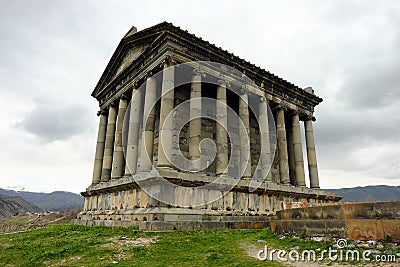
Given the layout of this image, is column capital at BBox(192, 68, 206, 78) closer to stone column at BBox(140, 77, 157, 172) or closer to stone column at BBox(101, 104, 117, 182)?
stone column at BBox(140, 77, 157, 172)

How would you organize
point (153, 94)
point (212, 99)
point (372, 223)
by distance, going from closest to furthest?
point (372, 223) → point (153, 94) → point (212, 99)

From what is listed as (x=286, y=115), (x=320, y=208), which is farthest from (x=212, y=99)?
(x=320, y=208)

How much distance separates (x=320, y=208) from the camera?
8734 millimetres

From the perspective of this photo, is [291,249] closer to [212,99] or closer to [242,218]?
[242,218]


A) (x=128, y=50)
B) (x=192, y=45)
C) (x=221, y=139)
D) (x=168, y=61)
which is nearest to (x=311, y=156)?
(x=221, y=139)

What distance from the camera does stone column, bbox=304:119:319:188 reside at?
2214 cm

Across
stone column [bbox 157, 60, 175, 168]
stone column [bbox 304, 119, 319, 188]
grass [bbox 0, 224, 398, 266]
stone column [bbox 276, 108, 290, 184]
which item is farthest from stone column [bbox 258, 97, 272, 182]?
grass [bbox 0, 224, 398, 266]

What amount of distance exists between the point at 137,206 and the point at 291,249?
25.4 feet

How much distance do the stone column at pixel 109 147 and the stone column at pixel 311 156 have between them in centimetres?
1510

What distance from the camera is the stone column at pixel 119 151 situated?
17.8 m

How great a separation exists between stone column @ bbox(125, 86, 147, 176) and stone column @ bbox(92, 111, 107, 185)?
18.4 ft

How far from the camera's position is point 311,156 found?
23.0 m

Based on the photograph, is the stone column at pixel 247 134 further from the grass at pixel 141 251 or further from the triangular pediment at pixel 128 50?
the triangular pediment at pixel 128 50

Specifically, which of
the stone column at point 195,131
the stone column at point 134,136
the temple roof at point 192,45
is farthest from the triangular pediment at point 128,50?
the stone column at point 195,131
